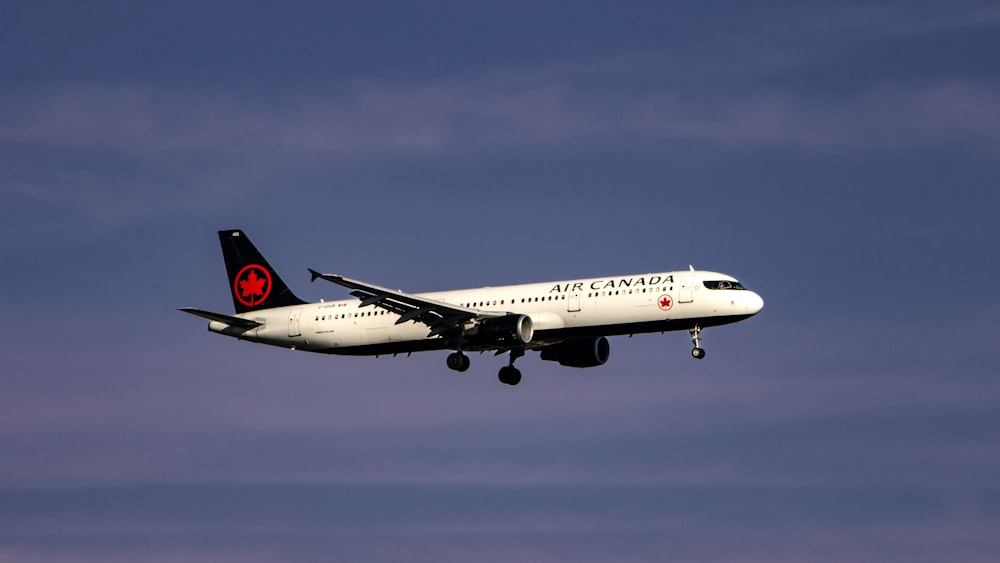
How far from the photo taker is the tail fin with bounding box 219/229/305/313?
290 feet

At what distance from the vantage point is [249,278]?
89875mm

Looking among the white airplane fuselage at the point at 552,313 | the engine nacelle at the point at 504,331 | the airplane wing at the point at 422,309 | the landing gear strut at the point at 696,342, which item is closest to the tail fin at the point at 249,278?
the white airplane fuselage at the point at 552,313

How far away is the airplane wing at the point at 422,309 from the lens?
7725 centimetres

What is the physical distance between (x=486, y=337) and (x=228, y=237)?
2128 cm

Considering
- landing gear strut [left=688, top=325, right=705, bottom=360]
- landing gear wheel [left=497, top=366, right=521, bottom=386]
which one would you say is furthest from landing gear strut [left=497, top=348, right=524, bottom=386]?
landing gear strut [left=688, top=325, right=705, bottom=360]

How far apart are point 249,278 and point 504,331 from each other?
1890 centimetres

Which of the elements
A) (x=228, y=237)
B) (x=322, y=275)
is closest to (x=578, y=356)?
(x=322, y=275)

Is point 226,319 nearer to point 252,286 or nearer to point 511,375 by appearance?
point 252,286

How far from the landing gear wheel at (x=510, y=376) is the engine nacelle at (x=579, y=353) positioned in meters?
2.43

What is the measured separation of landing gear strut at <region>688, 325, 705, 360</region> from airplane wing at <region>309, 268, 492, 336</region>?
9822 mm

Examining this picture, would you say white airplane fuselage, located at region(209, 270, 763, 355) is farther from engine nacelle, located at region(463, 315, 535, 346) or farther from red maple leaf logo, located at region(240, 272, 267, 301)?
red maple leaf logo, located at region(240, 272, 267, 301)

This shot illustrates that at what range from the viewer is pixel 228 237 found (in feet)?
304

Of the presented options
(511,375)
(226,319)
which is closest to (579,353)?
(511,375)

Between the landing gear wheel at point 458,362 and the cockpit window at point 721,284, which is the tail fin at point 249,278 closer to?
the landing gear wheel at point 458,362
